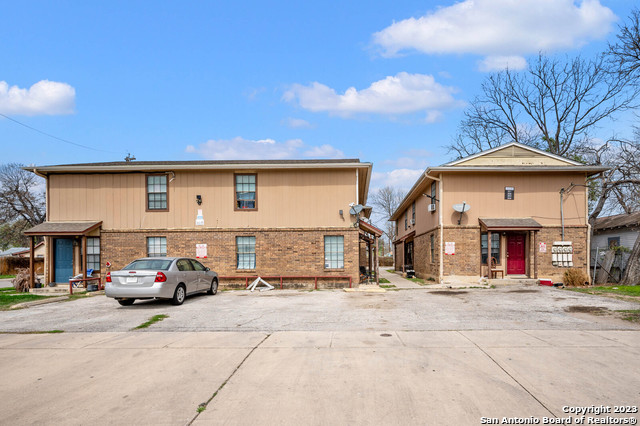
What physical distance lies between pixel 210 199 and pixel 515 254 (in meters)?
14.3

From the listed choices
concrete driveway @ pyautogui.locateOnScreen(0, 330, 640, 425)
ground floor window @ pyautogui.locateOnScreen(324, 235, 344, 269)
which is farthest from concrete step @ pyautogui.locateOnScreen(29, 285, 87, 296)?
concrete driveway @ pyautogui.locateOnScreen(0, 330, 640, 425)

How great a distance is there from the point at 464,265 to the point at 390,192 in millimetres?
51208

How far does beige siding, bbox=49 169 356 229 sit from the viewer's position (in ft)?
59.2

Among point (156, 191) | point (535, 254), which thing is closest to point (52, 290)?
point (156, 191)

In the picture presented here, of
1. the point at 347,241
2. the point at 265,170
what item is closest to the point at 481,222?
the point at 347,241

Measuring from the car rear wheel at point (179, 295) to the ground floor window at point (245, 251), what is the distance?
5801mm

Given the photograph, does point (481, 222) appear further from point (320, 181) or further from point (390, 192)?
point (390, 192)

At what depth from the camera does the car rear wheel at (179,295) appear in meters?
11.8

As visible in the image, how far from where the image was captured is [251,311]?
10.9 meters

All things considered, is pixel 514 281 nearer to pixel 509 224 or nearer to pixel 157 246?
pixel 509 224

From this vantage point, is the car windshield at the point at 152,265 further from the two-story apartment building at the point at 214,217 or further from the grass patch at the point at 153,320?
the two-story apartment building at the point at 214,217

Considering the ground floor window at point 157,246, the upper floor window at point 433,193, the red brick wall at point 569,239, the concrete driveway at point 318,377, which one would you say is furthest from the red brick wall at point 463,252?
the ground floor window at point 157,246

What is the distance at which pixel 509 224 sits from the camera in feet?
60.2

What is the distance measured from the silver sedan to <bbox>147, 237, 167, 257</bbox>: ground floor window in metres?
6.08
